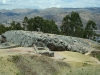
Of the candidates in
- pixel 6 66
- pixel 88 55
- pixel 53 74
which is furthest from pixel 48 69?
pixel 88 55

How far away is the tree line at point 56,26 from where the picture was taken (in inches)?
4318

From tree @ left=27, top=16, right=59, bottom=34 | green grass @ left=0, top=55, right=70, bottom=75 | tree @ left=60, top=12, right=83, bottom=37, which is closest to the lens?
green grass @ left=0, top=55, right=70, bottom=75

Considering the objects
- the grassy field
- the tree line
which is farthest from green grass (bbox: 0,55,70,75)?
the tree line

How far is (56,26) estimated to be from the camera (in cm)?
11631

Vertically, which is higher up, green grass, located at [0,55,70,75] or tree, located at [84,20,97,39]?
green grass, located at [0,55,70,75]

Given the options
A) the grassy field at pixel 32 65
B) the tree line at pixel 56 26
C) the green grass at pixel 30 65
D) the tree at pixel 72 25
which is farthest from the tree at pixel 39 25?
the green grass at pixel 30 65

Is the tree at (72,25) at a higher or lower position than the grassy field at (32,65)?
lower

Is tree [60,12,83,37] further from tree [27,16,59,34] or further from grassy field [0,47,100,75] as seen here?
grassy field [0,47,100,75]

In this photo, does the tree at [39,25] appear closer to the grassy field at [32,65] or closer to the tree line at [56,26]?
the tree line at [56,26]

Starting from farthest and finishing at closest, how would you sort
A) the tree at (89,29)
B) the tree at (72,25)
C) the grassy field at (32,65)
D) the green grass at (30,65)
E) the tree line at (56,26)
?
the tree at (72,25)
the tree at (89,29)
the tree line at (56,26)
the green grass at (30,65)
the grassy field at (32,65)

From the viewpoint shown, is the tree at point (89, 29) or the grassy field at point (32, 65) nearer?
Result: the grassy field at point (32, 65)

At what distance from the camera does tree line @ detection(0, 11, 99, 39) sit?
110 m

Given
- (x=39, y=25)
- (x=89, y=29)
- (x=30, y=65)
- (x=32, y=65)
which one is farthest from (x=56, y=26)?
(x=30, y=65)

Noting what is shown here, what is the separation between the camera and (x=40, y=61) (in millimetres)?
40375
